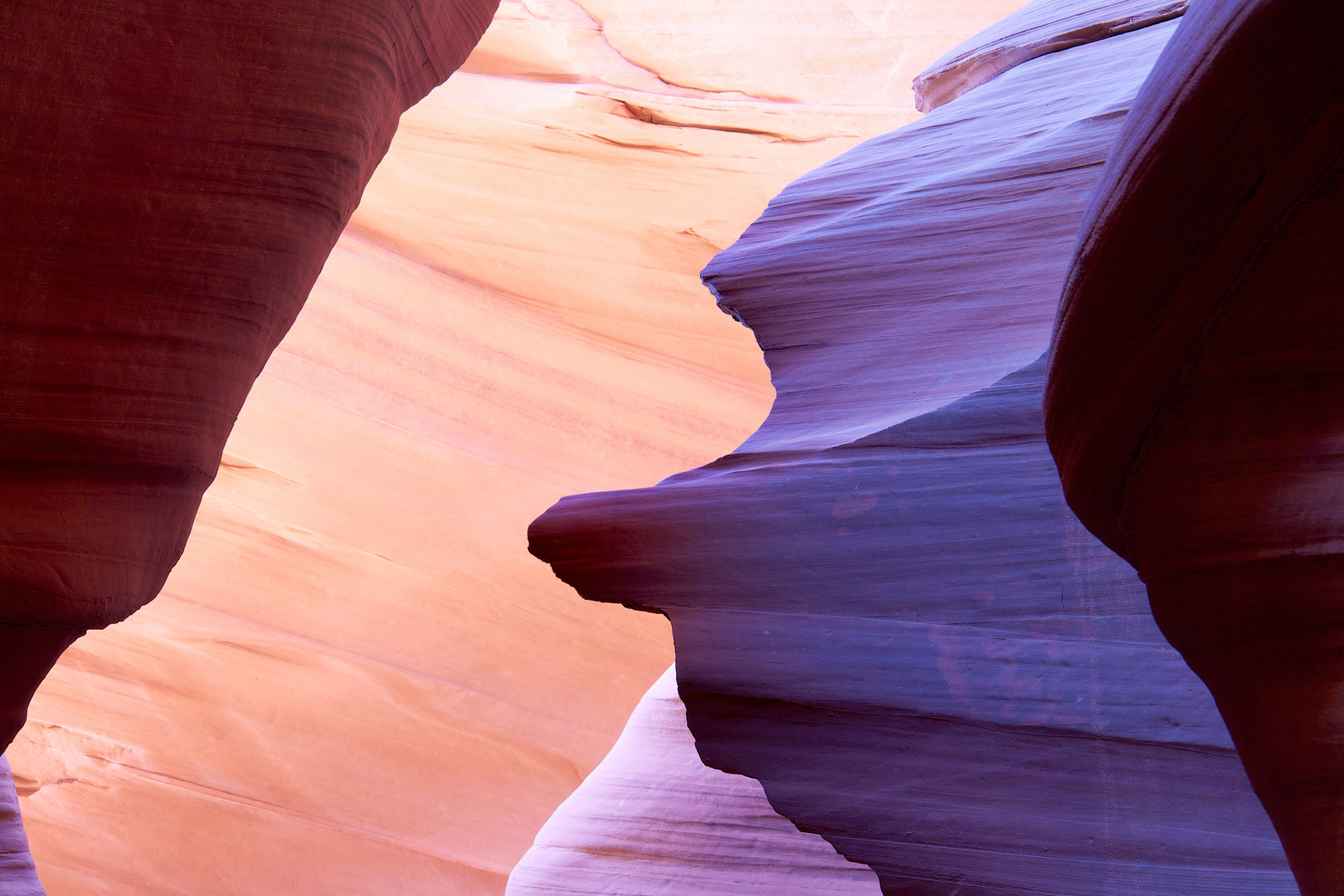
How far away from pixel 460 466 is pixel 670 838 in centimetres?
276

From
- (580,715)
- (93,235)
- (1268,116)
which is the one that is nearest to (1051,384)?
(1268,116)

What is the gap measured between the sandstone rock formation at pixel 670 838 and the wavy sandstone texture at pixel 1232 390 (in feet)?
4.10

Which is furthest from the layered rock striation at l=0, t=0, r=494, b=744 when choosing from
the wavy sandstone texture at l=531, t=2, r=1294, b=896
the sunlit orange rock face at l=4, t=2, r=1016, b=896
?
the sunlit orange rock face at l=4, t=2, r=1016, b=896

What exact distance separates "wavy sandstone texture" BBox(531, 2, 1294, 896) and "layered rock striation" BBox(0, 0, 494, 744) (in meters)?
0.77

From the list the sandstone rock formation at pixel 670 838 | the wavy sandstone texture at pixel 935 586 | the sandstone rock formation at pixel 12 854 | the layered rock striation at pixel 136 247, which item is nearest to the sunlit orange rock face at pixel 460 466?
Result: the sandstone rock formation at pixel 670 838

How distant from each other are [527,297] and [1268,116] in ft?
15.1

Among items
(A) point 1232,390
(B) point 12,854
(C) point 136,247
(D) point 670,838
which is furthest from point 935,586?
(B) point 12,854

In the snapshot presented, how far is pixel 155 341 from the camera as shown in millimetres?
1388

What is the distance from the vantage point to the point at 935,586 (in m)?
1.80

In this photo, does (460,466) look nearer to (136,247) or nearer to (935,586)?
(935,586)

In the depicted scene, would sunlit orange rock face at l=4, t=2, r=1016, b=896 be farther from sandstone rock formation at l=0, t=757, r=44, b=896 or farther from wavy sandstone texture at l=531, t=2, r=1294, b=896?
wavy sandstone texture at l=531, t=2, r=1294, b=896

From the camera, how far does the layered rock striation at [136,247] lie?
128 cm

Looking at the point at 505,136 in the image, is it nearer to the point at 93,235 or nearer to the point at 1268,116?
the point at 93,235

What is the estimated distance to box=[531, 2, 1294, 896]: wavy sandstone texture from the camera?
5.28 ft
